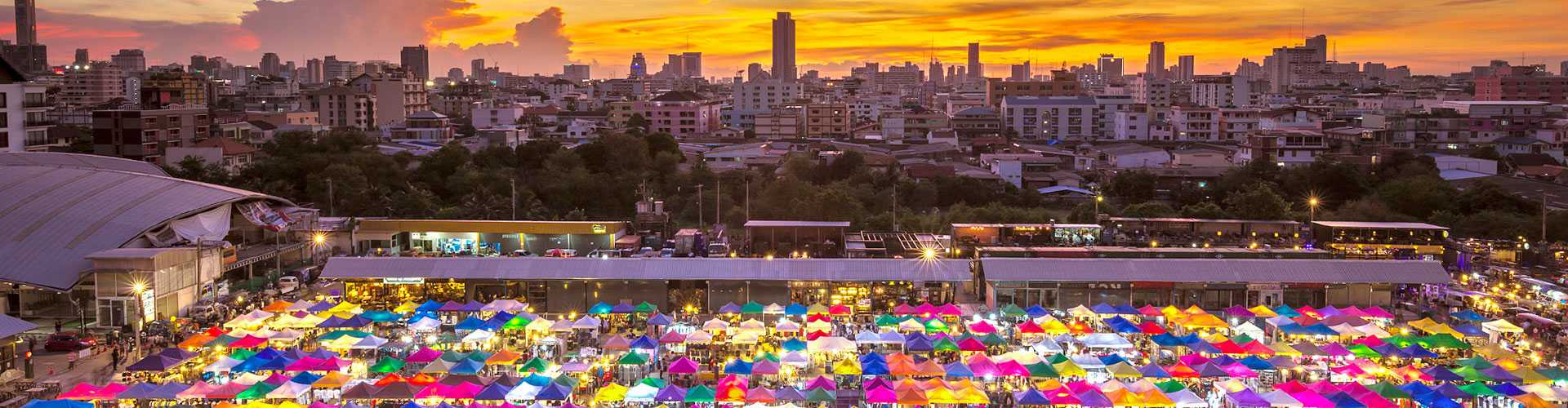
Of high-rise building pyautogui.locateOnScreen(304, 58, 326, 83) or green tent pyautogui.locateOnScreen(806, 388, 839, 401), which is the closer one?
green tent pyautogui.locateOnScreen(806, 388, 839, 401)

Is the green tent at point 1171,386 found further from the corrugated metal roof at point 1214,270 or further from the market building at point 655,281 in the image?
the market building at point 655,281

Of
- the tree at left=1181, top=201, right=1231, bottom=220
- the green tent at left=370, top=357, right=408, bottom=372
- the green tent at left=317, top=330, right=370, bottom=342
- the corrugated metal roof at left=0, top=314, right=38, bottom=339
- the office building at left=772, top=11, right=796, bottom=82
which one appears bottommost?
the green tent at left=370, top=357, right=408, bottom=372

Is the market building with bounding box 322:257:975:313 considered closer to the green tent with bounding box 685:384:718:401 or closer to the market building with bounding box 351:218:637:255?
the market building with bounding box 351:218:637:255

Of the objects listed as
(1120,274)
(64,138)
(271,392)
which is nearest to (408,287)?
(271,392)

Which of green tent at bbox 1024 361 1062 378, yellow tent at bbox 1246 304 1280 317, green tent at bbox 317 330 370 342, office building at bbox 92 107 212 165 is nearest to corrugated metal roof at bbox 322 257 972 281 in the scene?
green tent at bbox 317 330 370 342

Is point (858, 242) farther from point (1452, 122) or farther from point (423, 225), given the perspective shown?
point (1452, 122)

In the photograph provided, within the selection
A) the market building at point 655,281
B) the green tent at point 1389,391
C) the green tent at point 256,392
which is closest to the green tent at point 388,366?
the green tent at point 256,392
